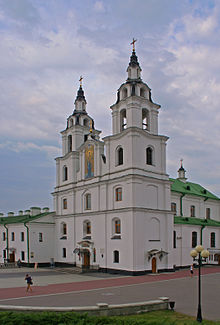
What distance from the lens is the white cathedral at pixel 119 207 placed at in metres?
36.4

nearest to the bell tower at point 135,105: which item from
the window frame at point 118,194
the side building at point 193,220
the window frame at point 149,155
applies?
the window frame at point 149,155

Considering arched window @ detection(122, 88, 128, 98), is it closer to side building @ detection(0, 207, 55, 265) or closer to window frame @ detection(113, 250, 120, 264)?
window frame @ detection(113, 250, 120, 264)

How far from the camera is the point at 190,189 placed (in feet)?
173

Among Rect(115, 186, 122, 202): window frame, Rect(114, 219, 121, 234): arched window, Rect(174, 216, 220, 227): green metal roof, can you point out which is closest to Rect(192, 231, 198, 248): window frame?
Rect(174, 216, 220, 227): green metal roof

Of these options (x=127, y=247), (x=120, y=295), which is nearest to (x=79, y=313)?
(x=120, y=295)

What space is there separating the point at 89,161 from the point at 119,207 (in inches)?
334

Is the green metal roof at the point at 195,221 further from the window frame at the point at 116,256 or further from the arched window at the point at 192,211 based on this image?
the window frame at the point at 116,256

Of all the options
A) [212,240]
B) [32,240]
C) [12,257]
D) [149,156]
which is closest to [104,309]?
[149,156]

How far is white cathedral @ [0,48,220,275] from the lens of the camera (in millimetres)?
36375

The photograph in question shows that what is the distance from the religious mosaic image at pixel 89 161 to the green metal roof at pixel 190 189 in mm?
12467

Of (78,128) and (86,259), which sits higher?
(78,128)

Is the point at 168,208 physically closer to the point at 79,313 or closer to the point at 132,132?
the point at 132,132

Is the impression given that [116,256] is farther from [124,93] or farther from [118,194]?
[124,93]

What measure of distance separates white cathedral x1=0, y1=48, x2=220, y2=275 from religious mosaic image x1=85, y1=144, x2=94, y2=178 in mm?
128
